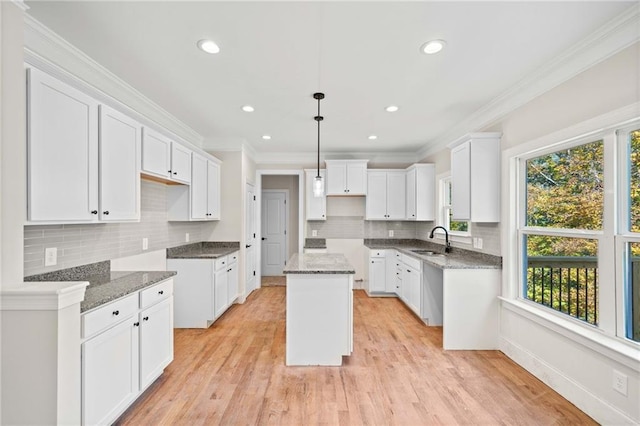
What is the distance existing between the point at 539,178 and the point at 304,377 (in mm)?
2787

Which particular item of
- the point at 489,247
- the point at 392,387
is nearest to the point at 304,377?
the point at 392,387

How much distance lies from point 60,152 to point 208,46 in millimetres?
1175

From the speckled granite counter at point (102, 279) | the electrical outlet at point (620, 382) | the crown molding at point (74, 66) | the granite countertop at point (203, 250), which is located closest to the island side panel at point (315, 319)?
the speckled granite counter at point (102, 279)

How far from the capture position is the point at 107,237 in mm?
2715

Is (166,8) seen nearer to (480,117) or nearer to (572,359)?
(480,117)

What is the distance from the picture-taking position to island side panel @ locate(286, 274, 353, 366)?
2.80 meters

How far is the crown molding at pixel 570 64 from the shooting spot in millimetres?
1854

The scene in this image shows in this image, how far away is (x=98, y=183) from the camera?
2127 mm

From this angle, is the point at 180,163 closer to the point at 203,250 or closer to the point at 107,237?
Result: the point at 107,237

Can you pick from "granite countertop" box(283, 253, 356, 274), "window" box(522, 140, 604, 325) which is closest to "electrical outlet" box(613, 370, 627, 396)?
"window" box(522, 140, 604, 325)

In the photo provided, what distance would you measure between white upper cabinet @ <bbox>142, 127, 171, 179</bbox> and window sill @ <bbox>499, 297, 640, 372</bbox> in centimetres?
369

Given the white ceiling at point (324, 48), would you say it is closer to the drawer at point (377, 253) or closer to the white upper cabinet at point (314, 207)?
the white upper cabinet at point (314, 207)

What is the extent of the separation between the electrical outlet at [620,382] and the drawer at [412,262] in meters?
2.15

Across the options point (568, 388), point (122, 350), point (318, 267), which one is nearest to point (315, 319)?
point (318, 267)
